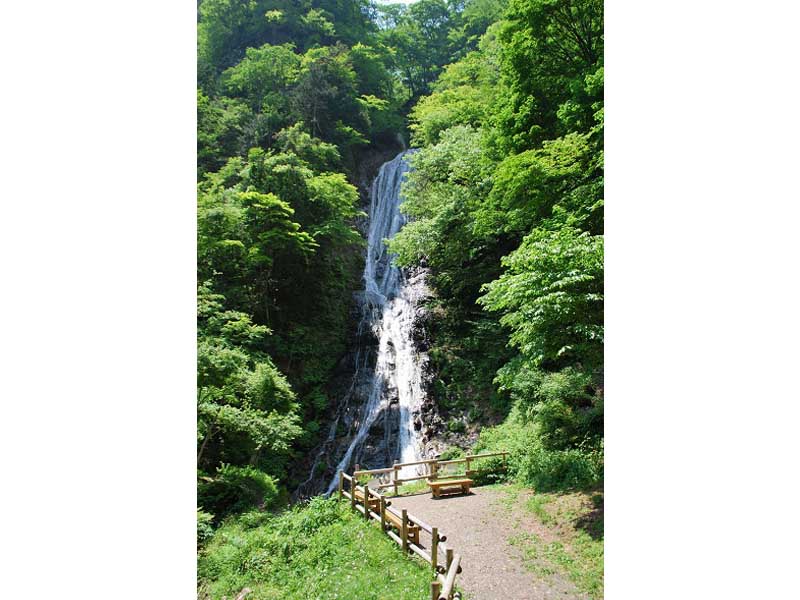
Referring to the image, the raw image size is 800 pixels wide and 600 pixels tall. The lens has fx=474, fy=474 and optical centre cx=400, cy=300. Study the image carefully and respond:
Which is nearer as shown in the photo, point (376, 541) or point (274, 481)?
point (376, 541)

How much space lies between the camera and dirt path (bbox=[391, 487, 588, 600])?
16.1 feet

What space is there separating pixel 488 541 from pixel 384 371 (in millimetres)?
7796

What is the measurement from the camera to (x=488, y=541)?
6129 millimetres

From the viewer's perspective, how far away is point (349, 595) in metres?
5.15

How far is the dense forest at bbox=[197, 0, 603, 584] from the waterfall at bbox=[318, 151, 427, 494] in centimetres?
62

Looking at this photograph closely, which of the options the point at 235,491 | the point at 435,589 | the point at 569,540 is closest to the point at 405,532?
the point at 435,589

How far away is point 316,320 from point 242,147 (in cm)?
733

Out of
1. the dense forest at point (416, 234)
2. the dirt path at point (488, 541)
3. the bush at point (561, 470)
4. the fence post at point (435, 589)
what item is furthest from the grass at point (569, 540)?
the fence post at point (435, 589)

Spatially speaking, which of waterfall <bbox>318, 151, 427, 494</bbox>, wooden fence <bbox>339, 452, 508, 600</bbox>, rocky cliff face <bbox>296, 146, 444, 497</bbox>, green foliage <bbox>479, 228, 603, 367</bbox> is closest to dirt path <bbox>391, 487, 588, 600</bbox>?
wooden fence <bbox>339, 452, 508, 600</bbox>

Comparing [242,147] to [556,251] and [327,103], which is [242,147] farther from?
[556,251]

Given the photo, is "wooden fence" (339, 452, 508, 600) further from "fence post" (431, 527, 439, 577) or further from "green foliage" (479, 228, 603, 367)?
"green foliage" (479, 228, 603, 367)

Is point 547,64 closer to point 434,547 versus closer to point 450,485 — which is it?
point 450,485
